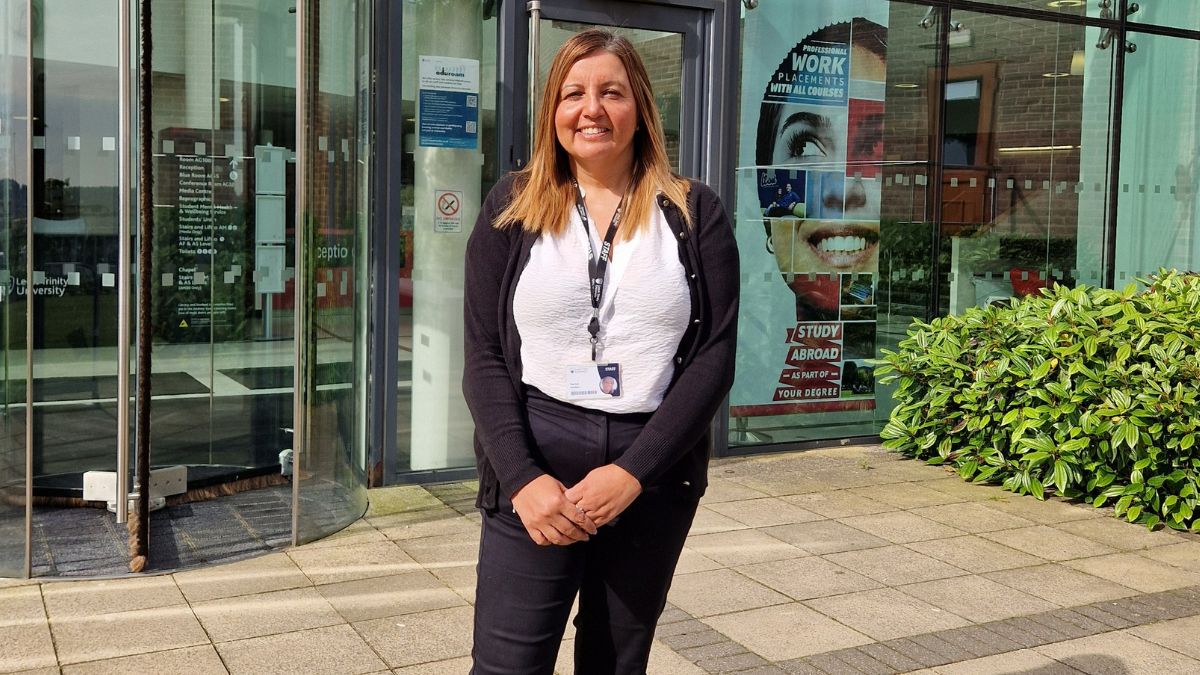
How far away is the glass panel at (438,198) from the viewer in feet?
21.2

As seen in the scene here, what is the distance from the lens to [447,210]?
21.7ft

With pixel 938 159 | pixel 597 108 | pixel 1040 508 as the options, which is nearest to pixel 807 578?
pixel 1040 508

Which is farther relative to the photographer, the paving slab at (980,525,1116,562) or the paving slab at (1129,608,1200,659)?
the paving slab at (980,525,1116,562)

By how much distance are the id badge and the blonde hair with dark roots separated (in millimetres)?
278

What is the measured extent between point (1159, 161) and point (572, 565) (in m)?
8.34

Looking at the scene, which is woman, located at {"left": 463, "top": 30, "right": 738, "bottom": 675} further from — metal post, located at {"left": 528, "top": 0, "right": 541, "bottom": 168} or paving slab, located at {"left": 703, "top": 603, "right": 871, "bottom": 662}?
metal post, located at {"left": 528, "top": 0, "right": 541, "bottom": 168}

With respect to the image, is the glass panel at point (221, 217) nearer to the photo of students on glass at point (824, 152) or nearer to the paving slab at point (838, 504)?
the paving slab at point (838, 504)

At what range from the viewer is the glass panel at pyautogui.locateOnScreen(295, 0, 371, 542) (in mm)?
5402

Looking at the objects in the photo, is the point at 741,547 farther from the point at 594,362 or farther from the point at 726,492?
the point at 594,362

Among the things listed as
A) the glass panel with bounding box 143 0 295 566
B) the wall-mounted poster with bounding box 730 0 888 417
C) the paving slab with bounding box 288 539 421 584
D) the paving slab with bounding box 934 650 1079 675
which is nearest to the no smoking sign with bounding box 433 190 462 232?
the glass panel with bounding box 143 0 295 566

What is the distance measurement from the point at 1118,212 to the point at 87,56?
23.3ft

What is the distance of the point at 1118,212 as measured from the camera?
915 centimetres

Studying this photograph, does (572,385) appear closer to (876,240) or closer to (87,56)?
(87,56)

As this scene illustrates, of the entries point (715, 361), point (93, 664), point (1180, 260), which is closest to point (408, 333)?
point (93, 664)
